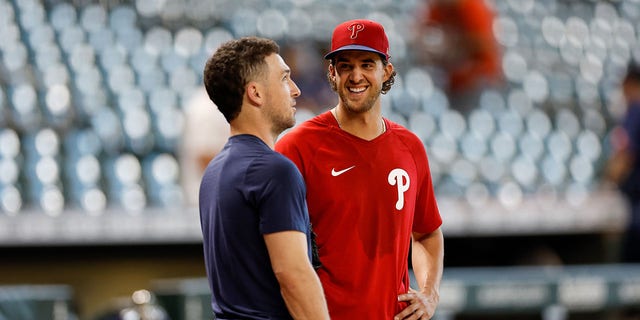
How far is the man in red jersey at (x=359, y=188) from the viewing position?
286 centimetres

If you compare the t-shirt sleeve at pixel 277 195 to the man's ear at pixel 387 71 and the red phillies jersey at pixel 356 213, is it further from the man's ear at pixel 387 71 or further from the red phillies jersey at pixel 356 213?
the man's ear at pixel 387 71

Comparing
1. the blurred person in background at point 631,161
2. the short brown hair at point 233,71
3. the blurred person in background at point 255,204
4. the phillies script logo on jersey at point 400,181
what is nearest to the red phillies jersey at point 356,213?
the phillies script logo on jersey at point 400,181

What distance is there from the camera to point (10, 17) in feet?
25.5

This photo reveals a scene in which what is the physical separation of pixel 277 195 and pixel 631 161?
192 inches

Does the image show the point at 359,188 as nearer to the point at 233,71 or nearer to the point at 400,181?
the point at 400,181

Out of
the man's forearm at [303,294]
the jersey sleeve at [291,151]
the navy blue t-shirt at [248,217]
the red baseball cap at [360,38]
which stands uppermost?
the red baseball cap at [360,38]

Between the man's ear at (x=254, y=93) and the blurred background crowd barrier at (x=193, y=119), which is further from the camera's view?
the blurred background crowd barrier at (x=193, y=119)

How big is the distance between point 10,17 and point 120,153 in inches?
65.7

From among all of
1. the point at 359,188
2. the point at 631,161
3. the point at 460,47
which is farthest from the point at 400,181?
the point at 460,47

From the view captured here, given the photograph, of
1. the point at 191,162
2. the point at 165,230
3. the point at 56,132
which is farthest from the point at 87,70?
the point at 191,162

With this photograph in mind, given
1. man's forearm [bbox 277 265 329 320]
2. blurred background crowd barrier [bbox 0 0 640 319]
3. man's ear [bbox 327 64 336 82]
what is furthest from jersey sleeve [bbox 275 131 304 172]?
blurred background crowd barrier [bbox 0 0 640 319]

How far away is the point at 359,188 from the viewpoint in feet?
9.47

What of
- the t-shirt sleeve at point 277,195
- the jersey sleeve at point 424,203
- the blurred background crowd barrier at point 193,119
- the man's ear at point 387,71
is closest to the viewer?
the t-shirt sleeve at point 277,195

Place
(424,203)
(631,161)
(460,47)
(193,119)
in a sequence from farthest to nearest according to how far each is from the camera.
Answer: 1. (460,47)
2. (631,161)
3. (193,119)
4. (424,203)
